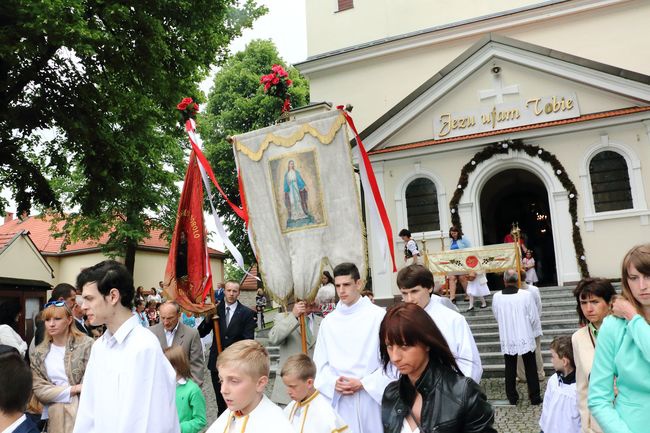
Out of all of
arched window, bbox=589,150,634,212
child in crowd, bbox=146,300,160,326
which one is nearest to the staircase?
arched window, bbox=589,150,634,212

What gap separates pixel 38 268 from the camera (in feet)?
81.1

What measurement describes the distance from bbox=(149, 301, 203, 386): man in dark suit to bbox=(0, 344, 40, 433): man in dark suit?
3508 mm

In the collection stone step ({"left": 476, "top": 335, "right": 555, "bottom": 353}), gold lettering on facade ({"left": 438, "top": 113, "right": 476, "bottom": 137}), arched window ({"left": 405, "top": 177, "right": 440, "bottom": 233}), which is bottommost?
stone step ({"left": 476, "top": 335, "right": 555, "bottom": 353})

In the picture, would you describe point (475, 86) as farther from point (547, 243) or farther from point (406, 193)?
point (547, 243)

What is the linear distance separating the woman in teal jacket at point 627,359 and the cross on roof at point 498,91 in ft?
46.0

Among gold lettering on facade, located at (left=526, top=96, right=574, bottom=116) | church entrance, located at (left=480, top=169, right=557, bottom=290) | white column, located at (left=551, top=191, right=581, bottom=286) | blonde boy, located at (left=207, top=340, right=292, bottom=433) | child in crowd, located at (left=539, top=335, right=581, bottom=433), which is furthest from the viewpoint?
church entrance, located at (left=480, top=169, right=557, bottom=290)

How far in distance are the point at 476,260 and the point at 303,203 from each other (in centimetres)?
749

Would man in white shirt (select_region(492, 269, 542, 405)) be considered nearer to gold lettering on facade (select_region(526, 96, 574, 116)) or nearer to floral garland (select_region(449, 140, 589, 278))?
floral garland (select_region(449, 140, 589, 278))

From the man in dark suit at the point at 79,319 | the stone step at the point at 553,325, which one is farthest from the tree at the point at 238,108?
the man in dark suit at the point at 79,319

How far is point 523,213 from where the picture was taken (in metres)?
19.8

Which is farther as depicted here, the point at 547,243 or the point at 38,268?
the point at 38,268

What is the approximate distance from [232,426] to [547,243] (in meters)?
18.2

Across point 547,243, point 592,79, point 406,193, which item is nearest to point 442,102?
point 406,193

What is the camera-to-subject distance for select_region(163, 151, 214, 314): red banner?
6711 mm
